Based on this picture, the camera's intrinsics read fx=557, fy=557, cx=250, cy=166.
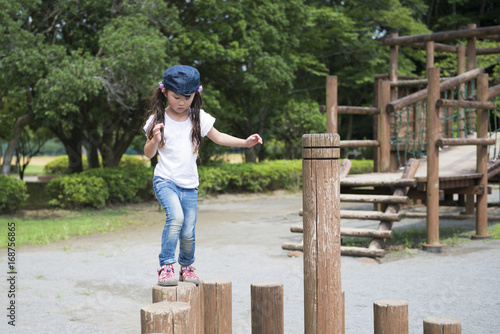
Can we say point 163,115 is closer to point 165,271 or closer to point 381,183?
point 165,271

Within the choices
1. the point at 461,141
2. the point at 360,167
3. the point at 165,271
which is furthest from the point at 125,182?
the point at 165,271

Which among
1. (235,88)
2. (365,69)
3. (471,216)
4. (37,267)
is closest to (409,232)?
(471,216)

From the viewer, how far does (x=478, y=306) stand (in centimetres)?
552

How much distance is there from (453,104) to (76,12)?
10.1 metres

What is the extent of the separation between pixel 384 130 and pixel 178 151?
768 cm

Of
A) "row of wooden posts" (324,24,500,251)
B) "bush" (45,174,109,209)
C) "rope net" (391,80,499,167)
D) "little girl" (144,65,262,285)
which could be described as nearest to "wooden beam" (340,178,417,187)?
"row of wooden posts" (324,24,500,251)

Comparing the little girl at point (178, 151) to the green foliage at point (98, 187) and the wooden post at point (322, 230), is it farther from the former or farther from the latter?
the green foliage at point (98, 187)

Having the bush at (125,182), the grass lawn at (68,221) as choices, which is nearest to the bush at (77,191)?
the grass lawn at (68,221)

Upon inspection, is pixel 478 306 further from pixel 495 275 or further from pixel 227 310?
pixel 227 310

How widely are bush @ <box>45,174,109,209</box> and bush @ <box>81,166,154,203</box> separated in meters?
0.49

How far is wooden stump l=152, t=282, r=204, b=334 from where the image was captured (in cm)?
312

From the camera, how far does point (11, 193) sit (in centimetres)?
1368

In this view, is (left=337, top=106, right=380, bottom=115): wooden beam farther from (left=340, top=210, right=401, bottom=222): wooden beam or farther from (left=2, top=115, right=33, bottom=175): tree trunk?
(left=2, top=115, right=33, bottom=175): tree trunk

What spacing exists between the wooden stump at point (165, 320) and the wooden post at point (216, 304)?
584 millimetres
